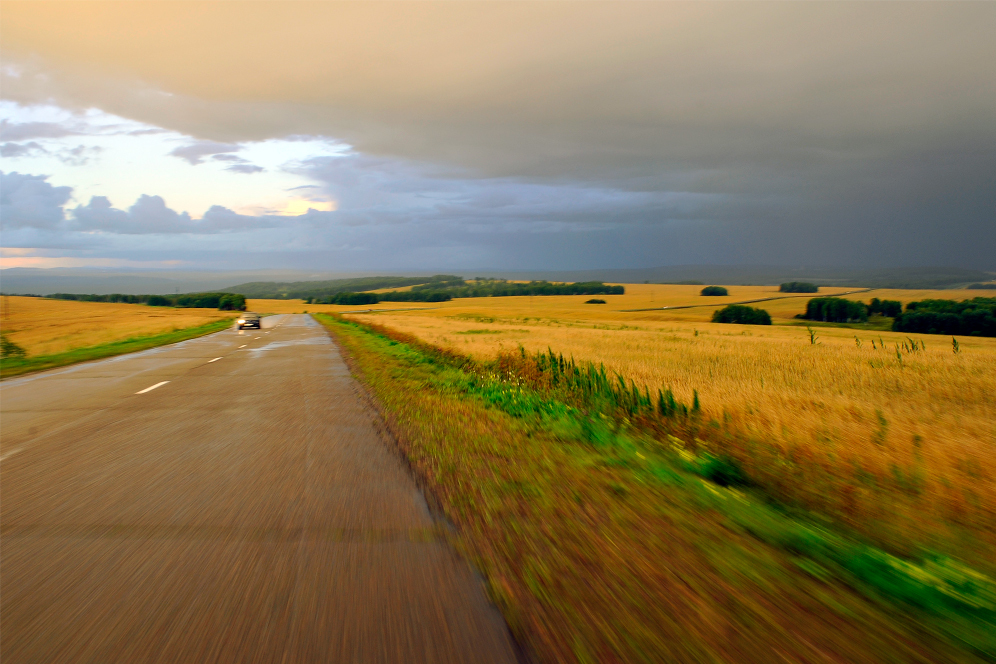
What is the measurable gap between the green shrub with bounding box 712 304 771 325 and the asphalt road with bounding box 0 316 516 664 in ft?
221

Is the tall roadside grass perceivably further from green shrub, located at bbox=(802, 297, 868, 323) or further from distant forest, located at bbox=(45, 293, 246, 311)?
distant forest, located at bbox=(45, 293, 246, 311)

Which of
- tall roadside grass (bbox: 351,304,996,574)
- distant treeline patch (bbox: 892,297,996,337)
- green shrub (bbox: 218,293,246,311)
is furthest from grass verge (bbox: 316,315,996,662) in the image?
green shrub (bbox: 218,293,246,311)

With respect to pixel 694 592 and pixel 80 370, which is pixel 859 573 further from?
pixel 80 370

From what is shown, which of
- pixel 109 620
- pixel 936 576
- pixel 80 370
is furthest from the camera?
pixel 80 370

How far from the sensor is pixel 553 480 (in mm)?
5594

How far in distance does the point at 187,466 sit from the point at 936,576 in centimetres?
653

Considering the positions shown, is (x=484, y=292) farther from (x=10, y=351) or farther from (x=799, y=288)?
(x=10, y=351)

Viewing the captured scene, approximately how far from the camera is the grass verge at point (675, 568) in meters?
2.86

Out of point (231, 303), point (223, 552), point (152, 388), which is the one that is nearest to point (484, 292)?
point (231, 303)

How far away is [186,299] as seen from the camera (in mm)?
121438

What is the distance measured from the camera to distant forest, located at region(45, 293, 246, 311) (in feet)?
367

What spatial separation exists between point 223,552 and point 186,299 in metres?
134

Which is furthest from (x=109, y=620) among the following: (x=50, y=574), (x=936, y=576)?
(x=936, y=576)

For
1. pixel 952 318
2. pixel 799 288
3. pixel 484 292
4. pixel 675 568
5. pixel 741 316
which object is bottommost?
pixel 741 316
